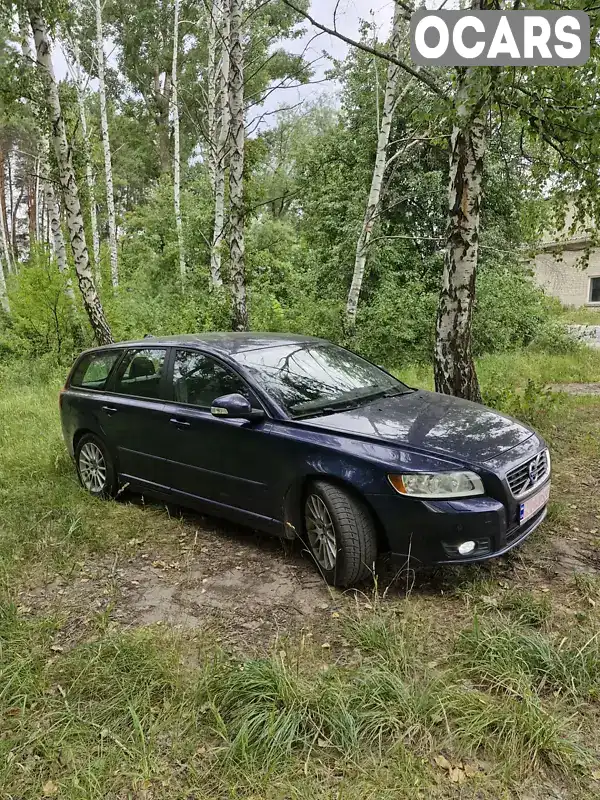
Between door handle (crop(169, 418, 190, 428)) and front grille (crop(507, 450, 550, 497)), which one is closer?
front grille (crop(507, 450, 550, 497))

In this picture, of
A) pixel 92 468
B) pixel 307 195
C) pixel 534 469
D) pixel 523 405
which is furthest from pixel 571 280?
pixel 92 468

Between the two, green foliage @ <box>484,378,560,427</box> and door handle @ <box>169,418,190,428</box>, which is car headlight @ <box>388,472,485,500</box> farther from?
green foliage @ <box>484,378,560,427</box>

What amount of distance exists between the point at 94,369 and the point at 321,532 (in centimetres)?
310

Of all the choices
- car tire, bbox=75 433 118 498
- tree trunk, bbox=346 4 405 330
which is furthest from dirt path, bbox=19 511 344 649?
tree trunk, bbox=346 4 405 330

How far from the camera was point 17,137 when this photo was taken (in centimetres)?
3198

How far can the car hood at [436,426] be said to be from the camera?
3424 mm

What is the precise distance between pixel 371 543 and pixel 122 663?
150cm

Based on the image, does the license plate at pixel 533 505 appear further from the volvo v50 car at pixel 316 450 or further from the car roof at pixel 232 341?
the car roof at pixel 232 341

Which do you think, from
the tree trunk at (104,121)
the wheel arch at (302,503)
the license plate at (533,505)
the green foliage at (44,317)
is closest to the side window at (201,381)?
the wheel arch at (302,503)

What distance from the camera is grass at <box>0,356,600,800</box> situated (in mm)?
2193

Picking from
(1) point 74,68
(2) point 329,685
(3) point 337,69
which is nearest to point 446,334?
(2) point 329,685

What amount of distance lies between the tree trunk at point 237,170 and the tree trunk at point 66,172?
8.60 feet

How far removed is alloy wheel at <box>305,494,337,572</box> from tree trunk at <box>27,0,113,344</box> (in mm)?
7890

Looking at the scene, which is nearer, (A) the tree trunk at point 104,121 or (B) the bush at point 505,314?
(B) the bush at point 505,314
